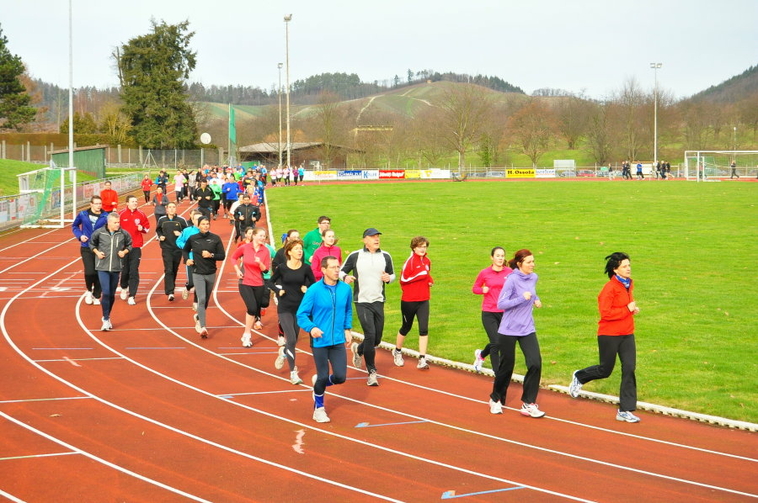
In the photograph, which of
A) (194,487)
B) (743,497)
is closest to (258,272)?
(194,487)

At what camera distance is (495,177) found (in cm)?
8362

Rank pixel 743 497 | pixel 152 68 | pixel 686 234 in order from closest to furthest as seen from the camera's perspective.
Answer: pixel 743 497, pixel 686 234, pixel 152 68

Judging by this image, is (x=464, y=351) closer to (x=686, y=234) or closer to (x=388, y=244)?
(x=388, y=244)

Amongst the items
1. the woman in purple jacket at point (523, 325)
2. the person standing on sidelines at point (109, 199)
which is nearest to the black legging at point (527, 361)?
the woman in purple jacket at point (523, 325)

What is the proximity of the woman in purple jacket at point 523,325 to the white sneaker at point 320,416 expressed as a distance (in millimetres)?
2098

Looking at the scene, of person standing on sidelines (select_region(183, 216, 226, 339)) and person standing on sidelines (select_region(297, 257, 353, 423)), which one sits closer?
person standing on sidelines (select_region(297, 257, 353, 423))

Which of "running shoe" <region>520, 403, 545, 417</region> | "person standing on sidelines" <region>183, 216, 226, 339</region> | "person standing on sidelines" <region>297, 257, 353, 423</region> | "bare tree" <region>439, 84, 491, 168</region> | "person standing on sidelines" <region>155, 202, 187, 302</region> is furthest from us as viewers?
"bare tree" <region>439, 84, 491, 168</region>

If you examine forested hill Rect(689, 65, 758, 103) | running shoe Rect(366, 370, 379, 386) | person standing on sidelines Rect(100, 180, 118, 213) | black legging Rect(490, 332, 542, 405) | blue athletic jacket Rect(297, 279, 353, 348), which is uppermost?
forested hill Rect(689, 65, 758, 103)

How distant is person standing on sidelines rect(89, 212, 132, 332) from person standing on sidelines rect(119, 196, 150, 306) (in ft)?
5.29

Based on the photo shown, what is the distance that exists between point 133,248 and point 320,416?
8900 mm

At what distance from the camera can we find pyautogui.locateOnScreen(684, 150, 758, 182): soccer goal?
70562 millimetres

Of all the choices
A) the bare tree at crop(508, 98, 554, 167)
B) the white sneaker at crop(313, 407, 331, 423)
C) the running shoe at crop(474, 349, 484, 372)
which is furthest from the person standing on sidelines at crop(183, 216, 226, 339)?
the bare tree at crop(508, 98, 554, 167)

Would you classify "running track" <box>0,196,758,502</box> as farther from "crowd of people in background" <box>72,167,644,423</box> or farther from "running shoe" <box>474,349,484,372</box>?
"crowd of people in background" <box>72,167,644,423</box>

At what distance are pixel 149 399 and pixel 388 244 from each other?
16589 mm
